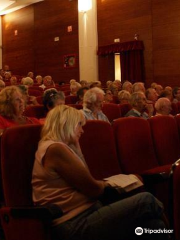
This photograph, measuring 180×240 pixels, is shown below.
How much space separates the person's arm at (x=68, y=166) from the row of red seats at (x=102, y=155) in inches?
7.1

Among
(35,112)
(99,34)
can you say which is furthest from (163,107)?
(99,34)

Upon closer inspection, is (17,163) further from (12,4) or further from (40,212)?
(12,4)

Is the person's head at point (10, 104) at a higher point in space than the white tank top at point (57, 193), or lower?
higher

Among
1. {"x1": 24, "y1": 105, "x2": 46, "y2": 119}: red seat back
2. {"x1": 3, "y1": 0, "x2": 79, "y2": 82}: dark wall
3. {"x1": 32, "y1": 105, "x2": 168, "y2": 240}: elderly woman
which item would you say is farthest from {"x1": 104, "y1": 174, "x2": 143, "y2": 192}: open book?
{"x1": 3, "y1": 0, "x2": 79, "y2": 82}: dark wall

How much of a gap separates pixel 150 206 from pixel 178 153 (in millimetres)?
1201

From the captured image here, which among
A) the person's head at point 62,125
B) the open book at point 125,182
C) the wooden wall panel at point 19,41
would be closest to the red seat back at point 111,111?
the open book at point 125,182

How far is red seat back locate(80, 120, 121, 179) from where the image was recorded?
2047 millimetres

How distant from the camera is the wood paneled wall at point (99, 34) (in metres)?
7.63

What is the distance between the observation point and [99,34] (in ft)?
29.1

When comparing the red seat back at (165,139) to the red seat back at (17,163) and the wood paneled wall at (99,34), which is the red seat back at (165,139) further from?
the wood paneled wall at (99,34)

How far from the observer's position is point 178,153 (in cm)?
264

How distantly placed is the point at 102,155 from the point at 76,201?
0.63m

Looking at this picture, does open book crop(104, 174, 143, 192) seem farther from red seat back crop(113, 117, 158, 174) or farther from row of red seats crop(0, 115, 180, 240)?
red seat back crop(113, 117, 158, 174)

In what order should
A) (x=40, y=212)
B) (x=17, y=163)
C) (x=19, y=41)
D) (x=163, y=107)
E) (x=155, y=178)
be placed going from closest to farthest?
(x=40, y=212), (x=17, y=163), (x=155, y=178), (x=163, y=107), (x=19, y=41)
